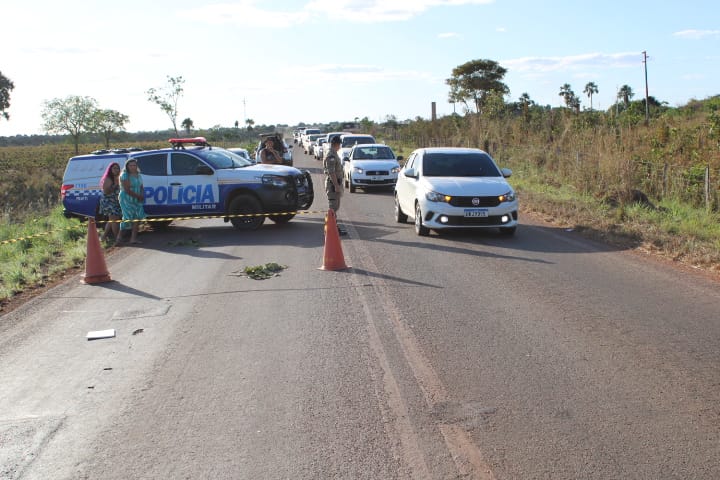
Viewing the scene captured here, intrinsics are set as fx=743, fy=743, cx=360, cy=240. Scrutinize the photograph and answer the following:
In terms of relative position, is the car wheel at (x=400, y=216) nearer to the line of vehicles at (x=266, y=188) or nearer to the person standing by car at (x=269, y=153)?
the line of vehicles at (x=266, y=188)

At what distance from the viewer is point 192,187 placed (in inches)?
608

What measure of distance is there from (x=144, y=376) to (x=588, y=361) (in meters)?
3.70

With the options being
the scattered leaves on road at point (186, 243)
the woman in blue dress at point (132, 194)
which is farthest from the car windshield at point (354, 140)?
the scattered leaves on road at point (186, 243)

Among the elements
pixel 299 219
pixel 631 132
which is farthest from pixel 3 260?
pixel 631 132

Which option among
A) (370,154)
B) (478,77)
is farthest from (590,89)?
(370,154)

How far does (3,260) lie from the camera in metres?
14.4

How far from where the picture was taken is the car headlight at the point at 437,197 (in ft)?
43.7

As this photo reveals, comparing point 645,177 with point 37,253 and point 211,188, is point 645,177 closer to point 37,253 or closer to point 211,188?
point 211,188

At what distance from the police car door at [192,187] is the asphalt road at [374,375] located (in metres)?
4.76

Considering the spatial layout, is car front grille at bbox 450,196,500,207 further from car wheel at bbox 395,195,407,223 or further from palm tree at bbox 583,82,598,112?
palm tree at bbox 583,82,598,112

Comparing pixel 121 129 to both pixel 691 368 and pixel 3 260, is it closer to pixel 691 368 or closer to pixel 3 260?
pixel 3 260

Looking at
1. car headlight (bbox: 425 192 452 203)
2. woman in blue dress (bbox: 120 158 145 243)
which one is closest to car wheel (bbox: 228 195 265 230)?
woman in blue dress (bbox: 120 158 145 243)

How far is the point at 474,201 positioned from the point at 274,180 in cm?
443

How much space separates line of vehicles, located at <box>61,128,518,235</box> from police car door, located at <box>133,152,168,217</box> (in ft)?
0.07
